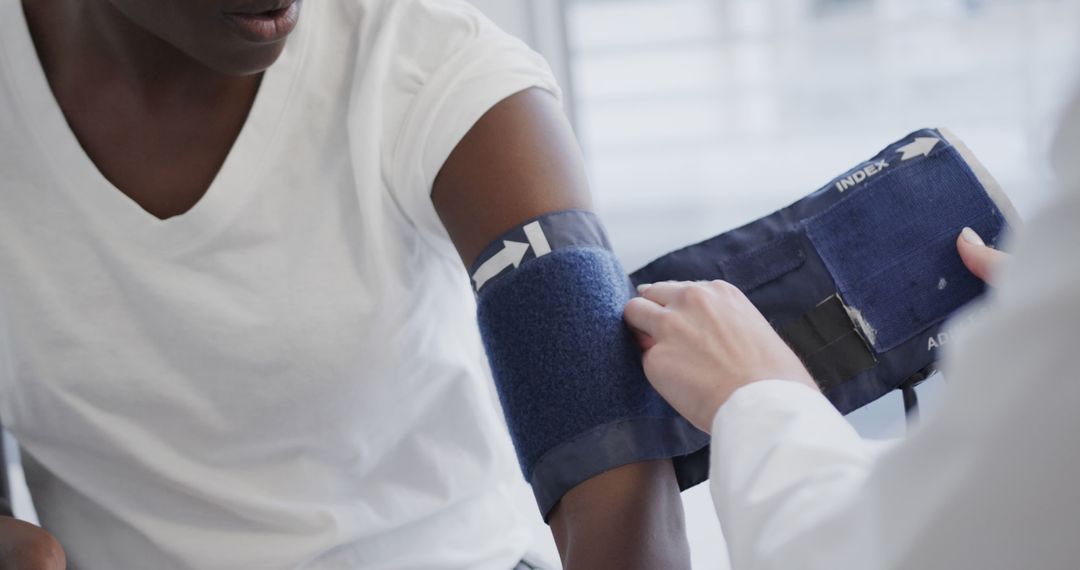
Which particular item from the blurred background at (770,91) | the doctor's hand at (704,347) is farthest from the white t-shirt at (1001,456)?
the blurred background at (770,91)

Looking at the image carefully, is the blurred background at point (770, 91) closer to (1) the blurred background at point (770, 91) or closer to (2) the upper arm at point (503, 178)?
(1) the blurred background at point (770, 91)

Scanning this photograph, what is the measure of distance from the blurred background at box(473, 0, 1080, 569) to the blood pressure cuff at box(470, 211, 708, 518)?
167 centimetres

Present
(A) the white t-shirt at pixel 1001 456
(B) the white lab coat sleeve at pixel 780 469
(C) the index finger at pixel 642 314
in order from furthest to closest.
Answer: (C) the index finger at pixel 642 314 → (B) the white lab coat sleeve at pixel 780 469 → (A) the white t-shirt at pixel 1001 456

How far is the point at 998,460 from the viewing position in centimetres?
50

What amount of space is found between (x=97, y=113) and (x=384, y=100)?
325 mm

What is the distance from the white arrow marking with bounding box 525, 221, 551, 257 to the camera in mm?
1002

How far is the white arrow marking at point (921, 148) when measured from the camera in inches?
46.1

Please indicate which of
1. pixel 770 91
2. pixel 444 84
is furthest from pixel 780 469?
pixel 770 91

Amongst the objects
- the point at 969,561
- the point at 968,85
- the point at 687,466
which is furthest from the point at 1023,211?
the point at 969,561

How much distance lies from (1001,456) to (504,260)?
1.91 ft

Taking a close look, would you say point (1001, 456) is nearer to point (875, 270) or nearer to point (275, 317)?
point (875, 270)

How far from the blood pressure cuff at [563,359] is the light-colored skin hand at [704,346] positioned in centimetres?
4

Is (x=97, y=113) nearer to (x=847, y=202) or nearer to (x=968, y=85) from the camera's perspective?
(x=847, y=202)

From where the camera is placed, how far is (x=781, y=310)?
1.14 metres
